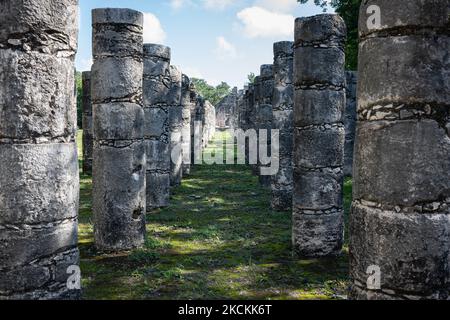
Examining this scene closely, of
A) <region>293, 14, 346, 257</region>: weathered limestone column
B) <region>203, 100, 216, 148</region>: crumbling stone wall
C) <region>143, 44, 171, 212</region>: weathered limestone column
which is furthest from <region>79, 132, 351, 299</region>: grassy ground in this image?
<region>203, 100, 216, 148</region>: crumbling stone wall

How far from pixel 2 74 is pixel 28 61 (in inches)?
9.5

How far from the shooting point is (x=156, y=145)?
10.8 metres

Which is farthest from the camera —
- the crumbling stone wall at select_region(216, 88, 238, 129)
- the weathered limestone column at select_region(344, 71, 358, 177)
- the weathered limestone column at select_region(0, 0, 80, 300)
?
the crumbling stone wall at select_region(216, 88, 238, 129)

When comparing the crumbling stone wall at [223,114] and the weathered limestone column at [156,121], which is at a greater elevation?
the crumbling stone wall at [223,114]

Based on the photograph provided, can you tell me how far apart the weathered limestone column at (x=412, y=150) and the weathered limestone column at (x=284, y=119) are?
697cm

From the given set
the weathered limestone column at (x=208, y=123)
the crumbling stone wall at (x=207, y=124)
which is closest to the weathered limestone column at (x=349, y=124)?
the crumbling stone wall at (x=207, y=124)

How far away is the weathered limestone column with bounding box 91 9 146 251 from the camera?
7.13 metres

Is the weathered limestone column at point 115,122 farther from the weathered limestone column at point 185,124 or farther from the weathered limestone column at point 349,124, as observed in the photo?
the weathered limestone column at point 349,124

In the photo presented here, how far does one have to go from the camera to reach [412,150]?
11.3 ft

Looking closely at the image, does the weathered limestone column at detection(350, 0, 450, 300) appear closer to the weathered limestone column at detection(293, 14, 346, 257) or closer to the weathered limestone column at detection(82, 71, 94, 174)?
the weathered limestone column at detection(293, 14, 346, 257)

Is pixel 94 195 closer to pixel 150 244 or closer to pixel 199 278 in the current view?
pixel 150 244

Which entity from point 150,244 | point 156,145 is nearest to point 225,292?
point 150,244

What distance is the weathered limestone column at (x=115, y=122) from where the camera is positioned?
7.13m

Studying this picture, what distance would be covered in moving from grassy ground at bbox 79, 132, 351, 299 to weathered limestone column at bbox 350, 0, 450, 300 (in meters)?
2.17
